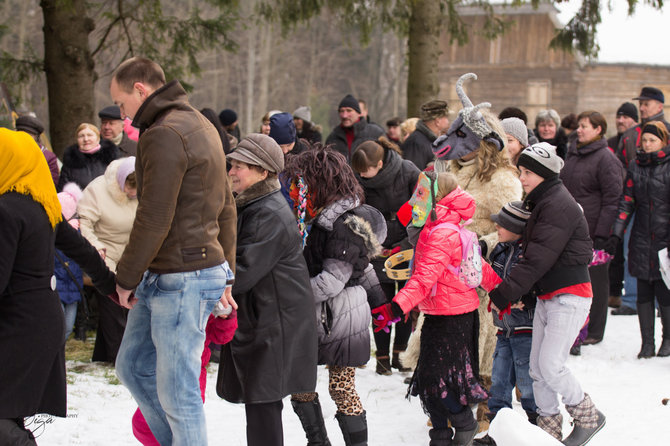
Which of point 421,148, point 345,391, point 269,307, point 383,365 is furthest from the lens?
point 421,148

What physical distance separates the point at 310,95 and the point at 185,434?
121 feet

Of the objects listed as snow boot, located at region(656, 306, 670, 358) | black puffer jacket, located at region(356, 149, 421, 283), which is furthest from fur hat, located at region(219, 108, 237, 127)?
snow boot, located at region(656, 306, 670, 358)

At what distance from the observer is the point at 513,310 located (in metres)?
4.86

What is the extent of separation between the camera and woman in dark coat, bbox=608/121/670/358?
7.08 metres

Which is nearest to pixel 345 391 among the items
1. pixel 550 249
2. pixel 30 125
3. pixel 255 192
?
pixel 255 192

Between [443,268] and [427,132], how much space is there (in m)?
3.77

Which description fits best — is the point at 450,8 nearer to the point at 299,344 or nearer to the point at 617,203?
the point at 617,203

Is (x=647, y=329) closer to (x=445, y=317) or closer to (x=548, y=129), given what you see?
(x=548, y=129)

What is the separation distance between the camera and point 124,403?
573cm

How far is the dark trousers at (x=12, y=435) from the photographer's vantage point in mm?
3365

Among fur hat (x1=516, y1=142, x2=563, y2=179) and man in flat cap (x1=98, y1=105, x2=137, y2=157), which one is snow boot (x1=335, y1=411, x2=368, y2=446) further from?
man in flat cap (x1=98, y1=105, x2=137, y2=157)

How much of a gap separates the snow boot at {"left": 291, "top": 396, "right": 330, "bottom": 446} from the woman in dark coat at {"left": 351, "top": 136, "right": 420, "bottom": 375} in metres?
1.76

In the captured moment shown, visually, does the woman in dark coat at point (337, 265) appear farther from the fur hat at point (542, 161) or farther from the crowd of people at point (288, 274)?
the fur hat at point (542, 161)

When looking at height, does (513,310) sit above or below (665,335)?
above
